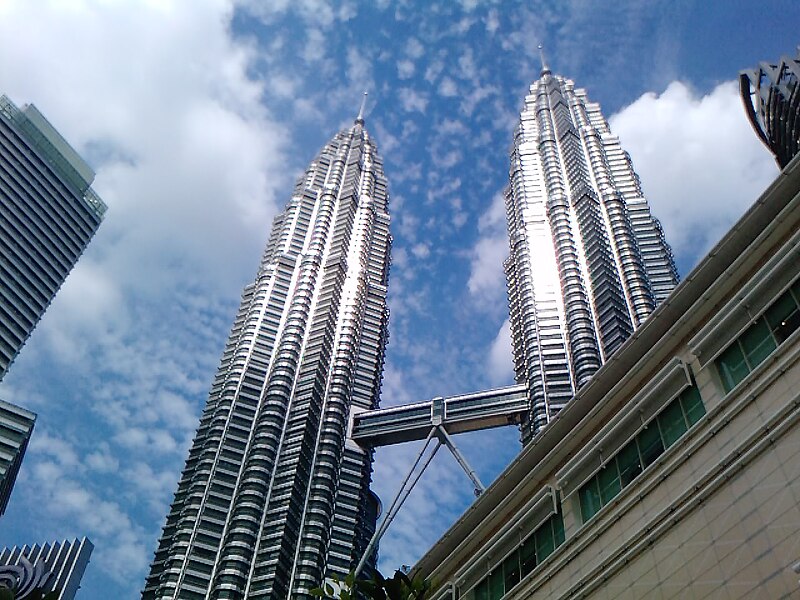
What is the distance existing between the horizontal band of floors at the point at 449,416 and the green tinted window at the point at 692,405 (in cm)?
6733

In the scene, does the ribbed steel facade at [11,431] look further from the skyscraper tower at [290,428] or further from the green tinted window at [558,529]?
the green tinted window at [558,529]

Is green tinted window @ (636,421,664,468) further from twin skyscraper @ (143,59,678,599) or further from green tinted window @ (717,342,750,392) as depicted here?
twin skyscraper @ (143,59,678,599)

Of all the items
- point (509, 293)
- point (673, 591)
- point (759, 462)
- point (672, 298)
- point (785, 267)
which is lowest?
point (673, 591)

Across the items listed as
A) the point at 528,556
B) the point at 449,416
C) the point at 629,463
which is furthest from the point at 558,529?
the point at 449,416

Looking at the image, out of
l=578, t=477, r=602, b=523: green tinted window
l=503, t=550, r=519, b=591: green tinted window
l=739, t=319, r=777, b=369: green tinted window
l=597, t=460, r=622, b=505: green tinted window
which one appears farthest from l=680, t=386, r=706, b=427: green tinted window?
l=503, t=550, r=519, b=591: green tinted window

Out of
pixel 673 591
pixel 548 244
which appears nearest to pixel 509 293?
pixel 548 244

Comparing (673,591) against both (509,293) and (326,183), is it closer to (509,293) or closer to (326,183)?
(509,293)

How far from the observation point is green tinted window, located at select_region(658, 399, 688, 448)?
1141 inches

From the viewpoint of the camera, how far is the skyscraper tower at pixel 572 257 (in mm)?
105812

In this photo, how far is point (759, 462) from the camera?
24.2 m

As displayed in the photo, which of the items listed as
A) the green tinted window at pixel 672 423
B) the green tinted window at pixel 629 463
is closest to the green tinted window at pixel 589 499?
the green tinted window at pixel 629 463

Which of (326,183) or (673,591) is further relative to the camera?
(326,183)

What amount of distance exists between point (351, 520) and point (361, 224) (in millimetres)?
66557

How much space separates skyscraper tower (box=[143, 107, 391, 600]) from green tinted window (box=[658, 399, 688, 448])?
260ft
